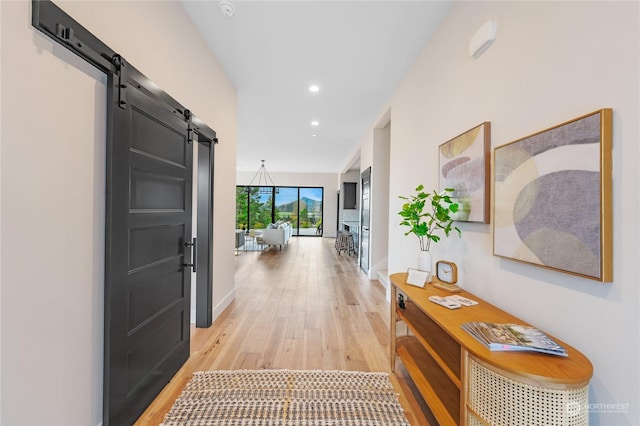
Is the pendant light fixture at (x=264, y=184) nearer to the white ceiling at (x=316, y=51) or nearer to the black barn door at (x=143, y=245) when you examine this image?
the white ceiling at (x=316, y=51)

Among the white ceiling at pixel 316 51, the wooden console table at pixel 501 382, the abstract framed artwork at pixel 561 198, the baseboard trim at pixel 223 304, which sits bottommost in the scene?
the baseboard trim at pixel 223 304

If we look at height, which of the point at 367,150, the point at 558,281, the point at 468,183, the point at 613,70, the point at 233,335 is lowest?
the point at 233,335

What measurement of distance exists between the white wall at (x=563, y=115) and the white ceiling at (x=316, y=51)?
1.75ft

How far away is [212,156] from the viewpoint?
2.83 metres

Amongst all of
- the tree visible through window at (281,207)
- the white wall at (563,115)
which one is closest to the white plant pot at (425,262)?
the white wall at (563,115)

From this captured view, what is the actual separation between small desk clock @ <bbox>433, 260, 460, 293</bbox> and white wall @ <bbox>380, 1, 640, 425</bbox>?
11cm

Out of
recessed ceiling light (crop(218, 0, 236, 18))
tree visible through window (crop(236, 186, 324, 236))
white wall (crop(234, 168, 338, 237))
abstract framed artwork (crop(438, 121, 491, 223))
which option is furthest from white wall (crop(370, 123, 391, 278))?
tree visible through window (crop(236, 186, 324, 236))

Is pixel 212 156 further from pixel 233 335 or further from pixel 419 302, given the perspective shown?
pixel 419 302

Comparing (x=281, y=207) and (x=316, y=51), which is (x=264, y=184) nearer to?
(x=281, y=207)

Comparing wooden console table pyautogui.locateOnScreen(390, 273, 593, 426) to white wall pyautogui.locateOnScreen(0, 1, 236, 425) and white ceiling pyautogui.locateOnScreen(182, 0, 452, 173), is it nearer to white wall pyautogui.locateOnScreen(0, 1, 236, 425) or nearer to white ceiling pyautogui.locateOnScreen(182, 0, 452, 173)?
white wall pyautogui.locateOnScreen(0, 1, 236, 425)

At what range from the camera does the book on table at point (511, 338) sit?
1.02 m

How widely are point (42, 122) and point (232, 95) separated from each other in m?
2.62

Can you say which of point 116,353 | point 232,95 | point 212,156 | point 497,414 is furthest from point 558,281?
point 232,95

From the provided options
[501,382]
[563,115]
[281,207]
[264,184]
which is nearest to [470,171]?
[563,115]
